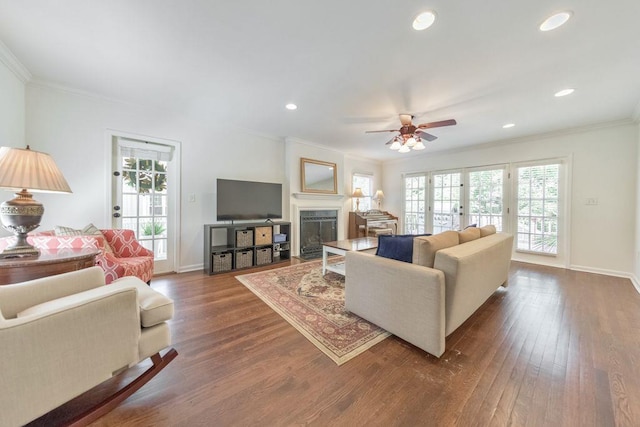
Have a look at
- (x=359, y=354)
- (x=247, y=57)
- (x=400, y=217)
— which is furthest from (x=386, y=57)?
(x=400, y=217)

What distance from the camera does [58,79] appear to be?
8.32 ft

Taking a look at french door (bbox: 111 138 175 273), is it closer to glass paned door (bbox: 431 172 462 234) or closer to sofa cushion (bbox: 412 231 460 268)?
sofa cushion (bbox: 412 231 460 268)

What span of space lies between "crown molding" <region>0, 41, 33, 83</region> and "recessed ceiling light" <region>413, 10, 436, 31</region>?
336 centimetres

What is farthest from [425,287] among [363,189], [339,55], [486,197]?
[363,189]

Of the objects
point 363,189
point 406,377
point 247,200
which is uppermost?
point 363,189

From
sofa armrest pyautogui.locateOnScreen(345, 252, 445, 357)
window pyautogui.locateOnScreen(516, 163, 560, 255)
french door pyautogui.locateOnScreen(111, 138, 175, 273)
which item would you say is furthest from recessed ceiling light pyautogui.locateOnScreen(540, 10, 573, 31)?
french door pyautogui.locateOnScreen(111, 138, 175, 273)

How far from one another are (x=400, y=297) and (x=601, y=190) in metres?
4.26

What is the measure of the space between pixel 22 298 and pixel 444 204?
20.1ft

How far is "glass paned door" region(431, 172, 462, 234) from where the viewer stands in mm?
5175

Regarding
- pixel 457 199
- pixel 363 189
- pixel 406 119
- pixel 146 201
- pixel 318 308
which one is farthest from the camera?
pixel 363 189

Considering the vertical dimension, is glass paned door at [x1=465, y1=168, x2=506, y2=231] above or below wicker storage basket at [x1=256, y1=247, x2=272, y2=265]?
above

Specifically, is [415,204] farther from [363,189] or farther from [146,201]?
[146,201]

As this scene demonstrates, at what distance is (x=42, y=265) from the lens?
1.52 metres

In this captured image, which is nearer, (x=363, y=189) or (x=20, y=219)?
(x=20, y=219)
